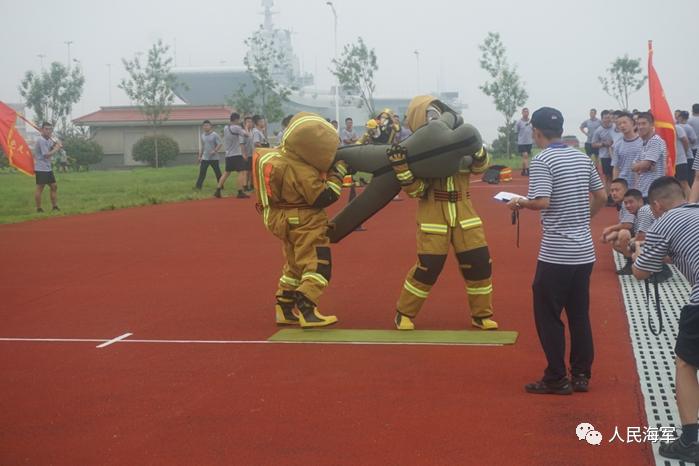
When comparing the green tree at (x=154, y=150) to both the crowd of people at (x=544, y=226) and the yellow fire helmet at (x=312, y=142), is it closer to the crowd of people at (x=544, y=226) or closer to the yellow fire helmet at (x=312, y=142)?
the crowd of people at (x=544, y=226)

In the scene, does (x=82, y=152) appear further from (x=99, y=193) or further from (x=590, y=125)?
(x=590, y=125)

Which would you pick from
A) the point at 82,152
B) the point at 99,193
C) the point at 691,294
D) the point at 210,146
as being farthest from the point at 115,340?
the point at 82,152

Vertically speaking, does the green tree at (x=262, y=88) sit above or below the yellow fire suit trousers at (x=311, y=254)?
above

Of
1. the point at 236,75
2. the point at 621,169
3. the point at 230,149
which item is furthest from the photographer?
the point at 236,75

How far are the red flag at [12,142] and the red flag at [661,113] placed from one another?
12.6 meters

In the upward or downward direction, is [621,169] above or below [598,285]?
above

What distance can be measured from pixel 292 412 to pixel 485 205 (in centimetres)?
1520

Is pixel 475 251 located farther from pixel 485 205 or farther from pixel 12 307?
pixel 485 205

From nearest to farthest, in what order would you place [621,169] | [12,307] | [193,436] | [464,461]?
[464,461]
[193,436]
[12,307]
[621,169]

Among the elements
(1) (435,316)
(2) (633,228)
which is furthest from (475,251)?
(2) (633,228)

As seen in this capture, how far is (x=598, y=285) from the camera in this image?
1059 cm

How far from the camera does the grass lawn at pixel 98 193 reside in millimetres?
21922

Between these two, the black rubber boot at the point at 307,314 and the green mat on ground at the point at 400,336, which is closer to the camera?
the green mat on ground at the point at 400,336

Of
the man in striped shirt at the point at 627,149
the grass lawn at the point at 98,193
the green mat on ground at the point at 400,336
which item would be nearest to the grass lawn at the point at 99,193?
the grass lawn at the point at 98,193
